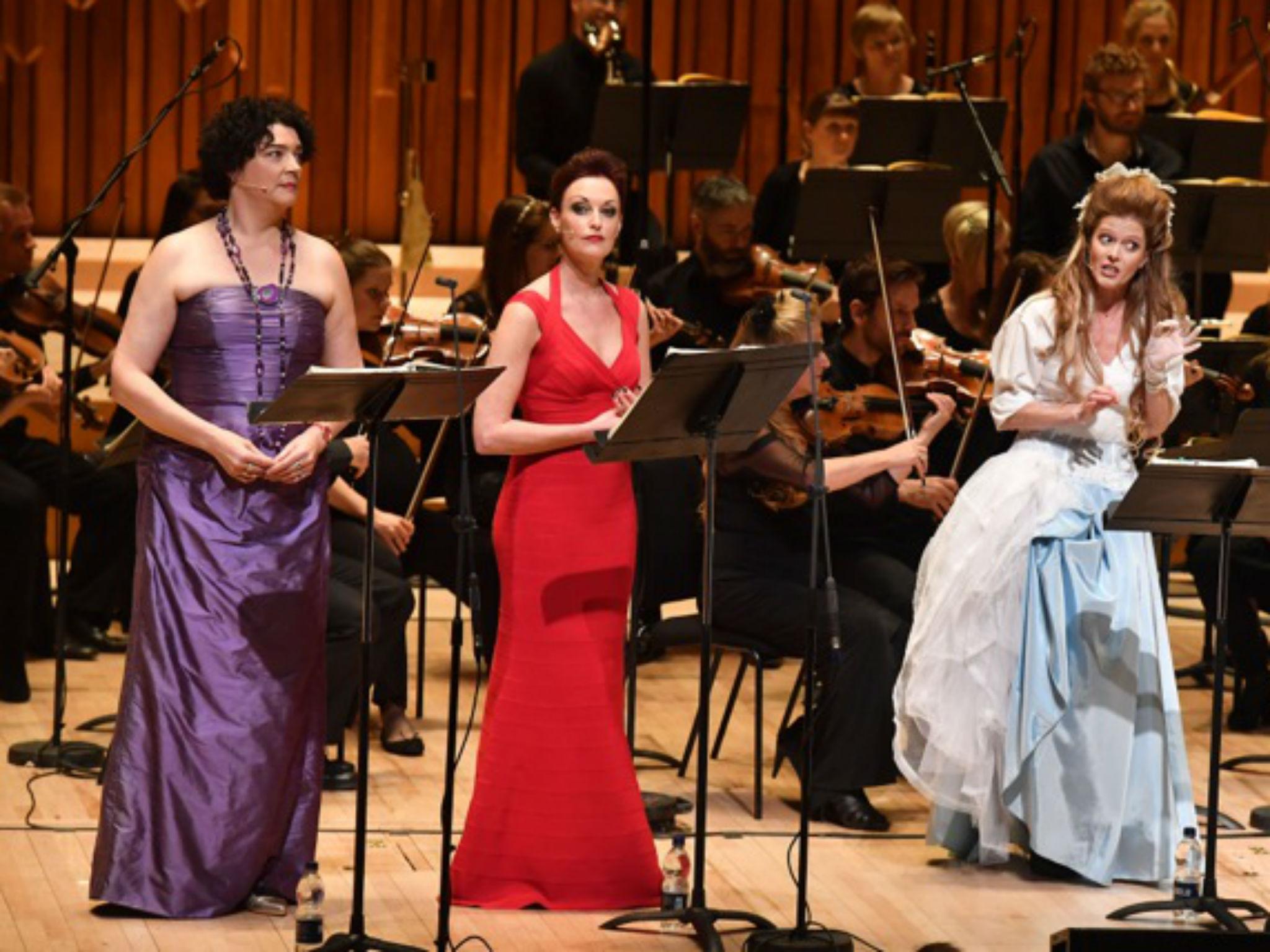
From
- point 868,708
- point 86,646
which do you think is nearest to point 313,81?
point 86,646

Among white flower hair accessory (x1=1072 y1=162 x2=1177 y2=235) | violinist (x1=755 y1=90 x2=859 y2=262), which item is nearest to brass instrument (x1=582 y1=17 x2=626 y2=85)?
violinist (x1=755 y1=90 x2=859 y2=262)

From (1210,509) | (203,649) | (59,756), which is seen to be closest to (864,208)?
(1210,509)

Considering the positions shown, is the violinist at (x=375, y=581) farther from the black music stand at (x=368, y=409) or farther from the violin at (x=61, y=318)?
the black music stand at (x=368, y=409)

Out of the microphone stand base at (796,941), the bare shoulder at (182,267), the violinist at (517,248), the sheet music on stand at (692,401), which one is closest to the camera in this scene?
the sheet music on stand at (692,401)

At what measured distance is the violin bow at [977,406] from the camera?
20.0 feet

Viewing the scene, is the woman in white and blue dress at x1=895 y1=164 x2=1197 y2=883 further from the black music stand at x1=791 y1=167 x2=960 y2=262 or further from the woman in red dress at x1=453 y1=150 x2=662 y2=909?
the black music stand at x1=791 y1=167 x2=960 y2=262

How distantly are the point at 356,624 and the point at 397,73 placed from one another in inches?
178

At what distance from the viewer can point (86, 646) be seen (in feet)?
24.6

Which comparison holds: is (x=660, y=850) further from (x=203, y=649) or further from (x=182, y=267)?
(x=182, y=267)

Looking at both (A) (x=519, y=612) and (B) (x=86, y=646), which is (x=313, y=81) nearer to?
(B) (x=86, y=646)

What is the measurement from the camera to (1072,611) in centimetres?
548

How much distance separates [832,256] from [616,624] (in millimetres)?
2596

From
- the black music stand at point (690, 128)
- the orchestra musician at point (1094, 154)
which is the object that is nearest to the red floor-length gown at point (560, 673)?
the black music stand at point (690, 128)

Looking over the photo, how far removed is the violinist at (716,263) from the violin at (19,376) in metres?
1.85
